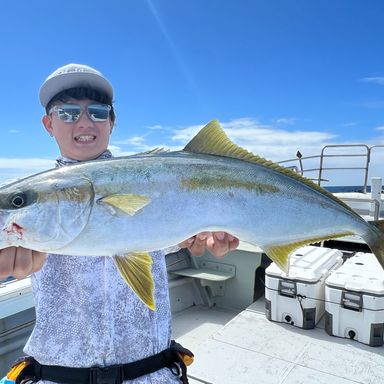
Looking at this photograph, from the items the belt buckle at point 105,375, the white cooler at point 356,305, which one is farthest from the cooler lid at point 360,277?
the belt buckle at point 105,375

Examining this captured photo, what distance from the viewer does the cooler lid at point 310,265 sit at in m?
4.91

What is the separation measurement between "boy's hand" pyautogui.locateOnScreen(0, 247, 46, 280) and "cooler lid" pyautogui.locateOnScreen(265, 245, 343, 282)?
341 cm

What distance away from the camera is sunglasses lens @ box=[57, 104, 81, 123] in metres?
2.13

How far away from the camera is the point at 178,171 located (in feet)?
6.18

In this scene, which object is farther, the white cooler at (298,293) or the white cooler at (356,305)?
the white cooler at (298,293)

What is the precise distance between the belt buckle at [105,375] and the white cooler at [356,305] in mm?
3458

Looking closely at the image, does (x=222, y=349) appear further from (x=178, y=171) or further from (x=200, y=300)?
(x=178, y=171)

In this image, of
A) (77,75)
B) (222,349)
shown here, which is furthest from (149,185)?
(222,349)

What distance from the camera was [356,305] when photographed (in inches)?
175

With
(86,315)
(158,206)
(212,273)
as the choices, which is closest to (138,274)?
(158,206)

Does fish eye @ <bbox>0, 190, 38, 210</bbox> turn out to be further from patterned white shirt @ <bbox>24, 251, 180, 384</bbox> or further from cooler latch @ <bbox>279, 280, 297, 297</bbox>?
cooler latch @ <bbox>279, 280, 297, 297</bbox>

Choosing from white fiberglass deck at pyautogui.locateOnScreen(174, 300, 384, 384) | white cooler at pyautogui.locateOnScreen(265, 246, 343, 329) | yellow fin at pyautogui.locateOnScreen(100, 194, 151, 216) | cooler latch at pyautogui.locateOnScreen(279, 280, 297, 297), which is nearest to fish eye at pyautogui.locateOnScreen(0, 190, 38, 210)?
yellow fin at pyautogui.locateOnScreen(100, 194, 151, 216)

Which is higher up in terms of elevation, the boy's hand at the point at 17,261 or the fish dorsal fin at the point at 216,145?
the fish dorsal fin at the point at 216,145

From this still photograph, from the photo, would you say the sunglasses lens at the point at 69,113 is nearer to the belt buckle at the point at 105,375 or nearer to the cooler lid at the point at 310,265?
the belt buckle at the point at 105,375
